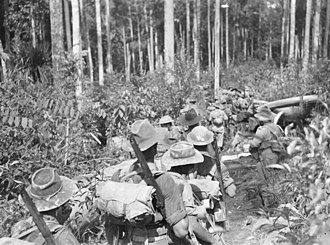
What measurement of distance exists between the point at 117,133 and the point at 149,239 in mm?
7565

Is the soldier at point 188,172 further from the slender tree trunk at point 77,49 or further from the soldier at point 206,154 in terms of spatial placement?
the slender tree trunk at point 77,49

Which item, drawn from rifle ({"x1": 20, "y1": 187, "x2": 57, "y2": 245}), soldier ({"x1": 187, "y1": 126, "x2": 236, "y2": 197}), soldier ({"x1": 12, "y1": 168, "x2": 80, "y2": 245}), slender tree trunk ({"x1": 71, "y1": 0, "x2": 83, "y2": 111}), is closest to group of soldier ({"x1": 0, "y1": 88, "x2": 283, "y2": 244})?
soldier ({"x1": 12, "y1": 168, "x2": 80, "y2": 245})

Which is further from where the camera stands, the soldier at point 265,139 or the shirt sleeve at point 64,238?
the soldier at point 265,139

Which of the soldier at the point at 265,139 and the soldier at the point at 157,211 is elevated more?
the soldier at the point at 157,211

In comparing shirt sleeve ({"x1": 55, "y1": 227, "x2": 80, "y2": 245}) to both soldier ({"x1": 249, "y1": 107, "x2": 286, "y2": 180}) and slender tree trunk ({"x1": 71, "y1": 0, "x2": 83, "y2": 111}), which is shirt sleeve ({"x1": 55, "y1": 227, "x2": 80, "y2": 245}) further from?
slender tree trunk ({"x1": 71, "y1": 0, "x2": 83, "y2": 111})

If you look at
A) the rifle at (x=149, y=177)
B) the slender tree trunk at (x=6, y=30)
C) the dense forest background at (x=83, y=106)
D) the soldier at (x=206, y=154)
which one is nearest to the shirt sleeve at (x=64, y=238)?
the rifle at (x=149, y=177)

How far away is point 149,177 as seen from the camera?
3.35 m

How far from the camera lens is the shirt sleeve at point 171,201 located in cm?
348

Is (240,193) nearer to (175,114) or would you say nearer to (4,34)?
(175,114)

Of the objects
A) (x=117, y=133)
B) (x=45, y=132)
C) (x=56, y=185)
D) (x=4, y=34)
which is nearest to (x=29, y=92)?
(x=45, y=132)

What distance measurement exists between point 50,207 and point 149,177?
705 mm

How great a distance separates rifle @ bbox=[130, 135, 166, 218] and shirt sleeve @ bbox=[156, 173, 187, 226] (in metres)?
0.04

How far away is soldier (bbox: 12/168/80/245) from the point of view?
3082mm

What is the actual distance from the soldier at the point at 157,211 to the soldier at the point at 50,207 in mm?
557
